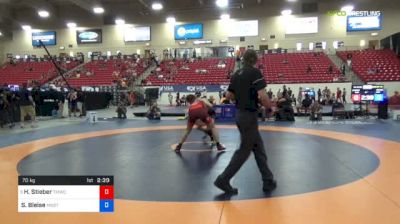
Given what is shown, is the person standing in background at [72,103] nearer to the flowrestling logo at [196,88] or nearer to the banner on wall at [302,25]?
the flowrestling logo at [196,88]

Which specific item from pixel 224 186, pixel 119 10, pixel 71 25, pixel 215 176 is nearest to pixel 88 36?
pixel 71 25

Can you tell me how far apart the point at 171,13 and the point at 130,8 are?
14.9 ft

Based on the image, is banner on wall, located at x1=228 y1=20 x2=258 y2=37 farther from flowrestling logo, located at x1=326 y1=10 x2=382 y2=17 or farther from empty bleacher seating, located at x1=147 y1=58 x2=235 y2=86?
flowrestling logo, located at x1=326 y1=10 x2=382 y2=17

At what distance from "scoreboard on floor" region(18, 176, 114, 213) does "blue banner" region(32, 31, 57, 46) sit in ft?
138

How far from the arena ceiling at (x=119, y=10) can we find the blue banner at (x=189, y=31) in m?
0.96

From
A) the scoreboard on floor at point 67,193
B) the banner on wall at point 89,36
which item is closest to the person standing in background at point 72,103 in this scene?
the scoreboard on floor at point 67,193

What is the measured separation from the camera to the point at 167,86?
97.8 feet

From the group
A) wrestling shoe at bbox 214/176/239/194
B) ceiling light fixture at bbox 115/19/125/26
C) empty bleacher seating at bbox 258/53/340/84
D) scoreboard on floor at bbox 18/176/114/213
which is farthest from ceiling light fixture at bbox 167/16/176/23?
scoreboard on floor at bbox 18/176/114/213

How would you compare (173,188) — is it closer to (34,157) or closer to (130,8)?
(34,157)

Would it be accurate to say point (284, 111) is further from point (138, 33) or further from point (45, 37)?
point (45, 37)

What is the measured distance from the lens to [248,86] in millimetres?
4629

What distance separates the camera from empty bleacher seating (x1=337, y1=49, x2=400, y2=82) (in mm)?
28062

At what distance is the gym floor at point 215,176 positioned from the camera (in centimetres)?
384

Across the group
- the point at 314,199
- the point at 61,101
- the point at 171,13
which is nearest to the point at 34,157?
the point at 314,199
